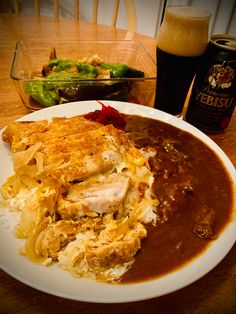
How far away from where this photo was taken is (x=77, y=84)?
1.88 meters

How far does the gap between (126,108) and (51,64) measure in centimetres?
72

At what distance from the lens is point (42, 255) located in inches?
41.2

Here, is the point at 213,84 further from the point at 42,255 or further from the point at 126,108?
the point at 42,255

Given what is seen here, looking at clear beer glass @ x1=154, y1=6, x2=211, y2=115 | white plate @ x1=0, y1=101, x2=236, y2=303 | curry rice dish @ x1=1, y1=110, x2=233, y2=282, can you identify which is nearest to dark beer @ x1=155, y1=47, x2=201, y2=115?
clear beer glass @ x1=154, y1=6, x2=211, y2=115

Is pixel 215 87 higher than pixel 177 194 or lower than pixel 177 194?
higher

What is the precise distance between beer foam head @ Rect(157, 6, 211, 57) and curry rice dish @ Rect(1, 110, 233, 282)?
566mm

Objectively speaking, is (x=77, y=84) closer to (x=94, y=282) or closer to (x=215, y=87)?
(x=215, y=87)

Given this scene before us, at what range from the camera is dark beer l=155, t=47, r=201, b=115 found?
1.74 meters

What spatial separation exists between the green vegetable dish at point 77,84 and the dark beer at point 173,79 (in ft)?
0.71

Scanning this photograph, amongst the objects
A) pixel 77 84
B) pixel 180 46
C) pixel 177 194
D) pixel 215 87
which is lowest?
pixel 177 194

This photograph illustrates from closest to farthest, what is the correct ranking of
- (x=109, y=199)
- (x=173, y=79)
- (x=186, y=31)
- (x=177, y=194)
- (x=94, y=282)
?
1. (x=94, y=282)
2. (x=109, y=199)
3. (x=177, y=194)
4. (x=186, y=31)
5. (x=173, y=79)

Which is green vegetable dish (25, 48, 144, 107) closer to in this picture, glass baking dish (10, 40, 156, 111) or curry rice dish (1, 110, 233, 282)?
glass baking dish (10, 40, 156, 111)

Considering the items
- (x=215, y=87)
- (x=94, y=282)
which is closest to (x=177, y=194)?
(x=94, y=282)

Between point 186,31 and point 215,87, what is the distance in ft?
1.20
